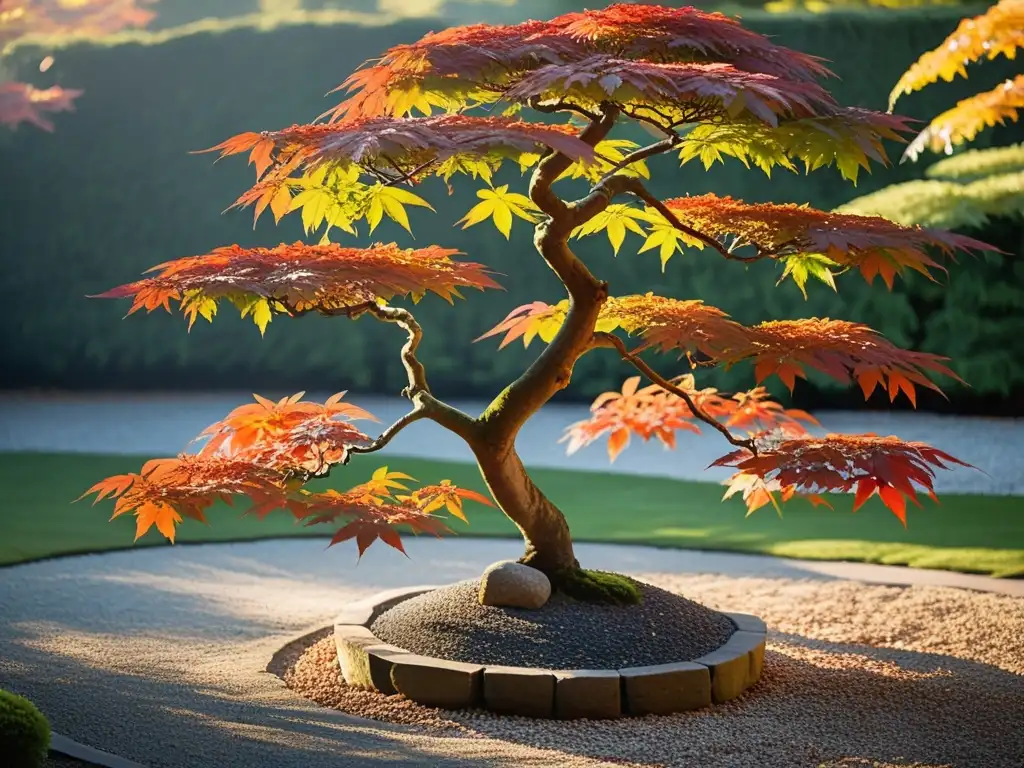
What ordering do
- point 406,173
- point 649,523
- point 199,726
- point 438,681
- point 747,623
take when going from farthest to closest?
point 649,523 → point 747,623 → point 438,681 → point 406,173 → point 199,726

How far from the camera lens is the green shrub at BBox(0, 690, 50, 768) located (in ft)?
7.75

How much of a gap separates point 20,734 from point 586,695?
4.65 ft

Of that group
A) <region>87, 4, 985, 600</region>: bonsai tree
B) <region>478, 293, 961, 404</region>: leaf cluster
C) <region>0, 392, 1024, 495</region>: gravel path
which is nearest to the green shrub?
<region>87, 4, 985, 600</region>: bonsai tree

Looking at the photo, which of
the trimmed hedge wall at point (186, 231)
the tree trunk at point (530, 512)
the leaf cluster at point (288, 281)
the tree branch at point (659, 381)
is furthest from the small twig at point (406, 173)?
the trimmed hedge wall at point (186, 231)

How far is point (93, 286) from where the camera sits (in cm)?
1065

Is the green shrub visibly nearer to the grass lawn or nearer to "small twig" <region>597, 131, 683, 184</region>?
"small twig" <region>597, 131, 683, 184</region>

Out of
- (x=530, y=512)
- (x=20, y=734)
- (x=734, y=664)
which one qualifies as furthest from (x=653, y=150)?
(x=20, y=734)

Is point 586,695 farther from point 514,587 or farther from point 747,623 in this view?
point 747,623

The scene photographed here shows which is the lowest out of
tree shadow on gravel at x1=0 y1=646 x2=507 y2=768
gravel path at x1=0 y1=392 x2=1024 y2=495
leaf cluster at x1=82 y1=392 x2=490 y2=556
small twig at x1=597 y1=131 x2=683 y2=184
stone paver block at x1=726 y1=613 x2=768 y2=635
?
tree shadow on gravel at x1=0 y1=646 x2=507 y2=768

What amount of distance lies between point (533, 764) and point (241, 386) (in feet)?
27.8

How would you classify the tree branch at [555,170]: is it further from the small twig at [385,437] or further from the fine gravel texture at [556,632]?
the fine gravel texture at [556,632]

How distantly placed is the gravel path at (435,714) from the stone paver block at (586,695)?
0.19 ft

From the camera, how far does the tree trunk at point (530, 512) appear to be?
365cm

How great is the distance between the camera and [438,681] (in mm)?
3318
